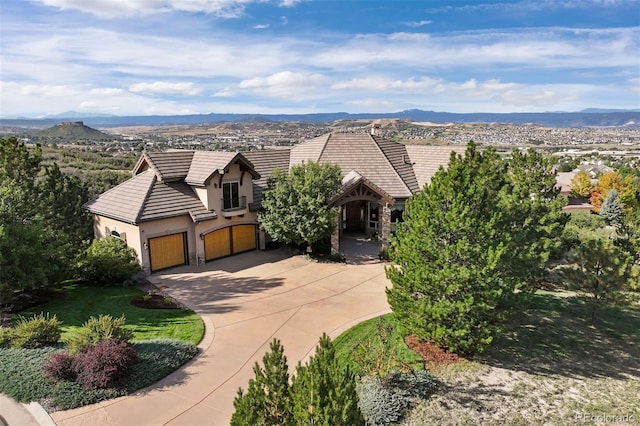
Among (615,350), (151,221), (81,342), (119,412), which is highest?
(151,221)

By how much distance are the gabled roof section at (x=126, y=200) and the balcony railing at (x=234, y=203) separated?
13.0 feet

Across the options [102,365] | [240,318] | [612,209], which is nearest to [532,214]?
[240,318]

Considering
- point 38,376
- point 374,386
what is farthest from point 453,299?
point 38,376

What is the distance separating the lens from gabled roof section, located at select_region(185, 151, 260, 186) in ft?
74.7

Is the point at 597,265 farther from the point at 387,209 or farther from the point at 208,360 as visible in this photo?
the point at 208,360

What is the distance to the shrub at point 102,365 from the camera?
35.5ft

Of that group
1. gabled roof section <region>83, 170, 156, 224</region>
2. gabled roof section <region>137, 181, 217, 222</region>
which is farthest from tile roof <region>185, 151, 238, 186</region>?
gabled roof section <region>83, 170, 156, 224</region>

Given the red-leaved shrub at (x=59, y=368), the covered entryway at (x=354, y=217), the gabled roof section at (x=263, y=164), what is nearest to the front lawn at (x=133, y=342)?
the red-leaved shrub at (x=59, y=368)

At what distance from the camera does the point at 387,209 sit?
81.1ft

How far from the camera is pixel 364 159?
1169 inches

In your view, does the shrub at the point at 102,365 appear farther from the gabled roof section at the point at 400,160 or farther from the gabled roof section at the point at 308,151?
the gabled roof section at the point at 400,160

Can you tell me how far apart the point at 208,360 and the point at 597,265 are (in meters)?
14.1

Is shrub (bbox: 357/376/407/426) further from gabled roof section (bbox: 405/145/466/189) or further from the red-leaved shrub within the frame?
gabled roof section (bbox: 405/145/466/189)

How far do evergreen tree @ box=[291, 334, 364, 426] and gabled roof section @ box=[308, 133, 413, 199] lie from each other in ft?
67.6
